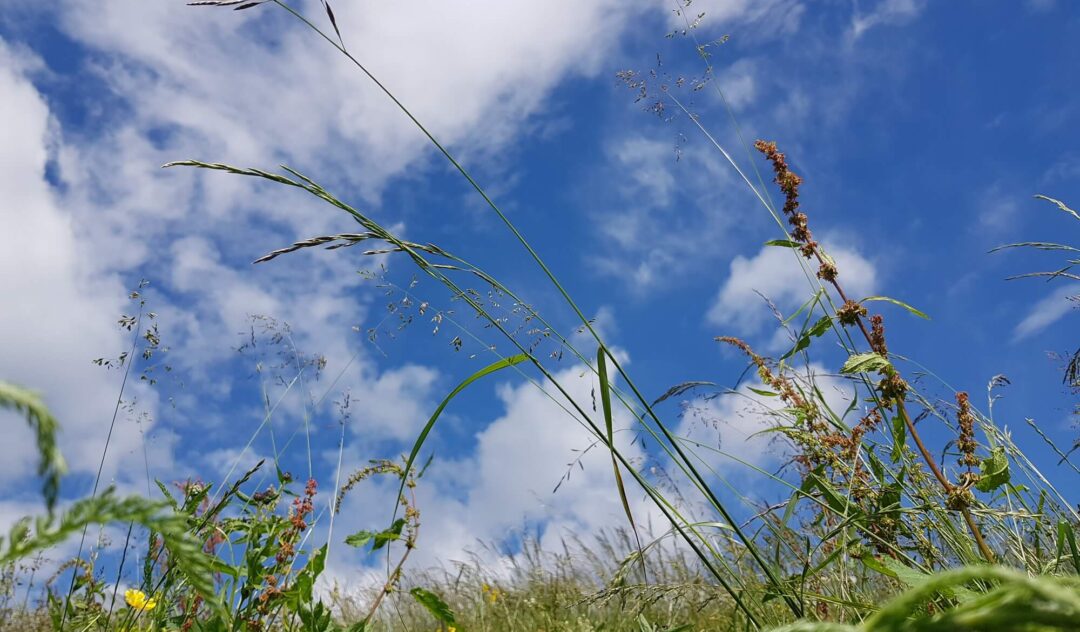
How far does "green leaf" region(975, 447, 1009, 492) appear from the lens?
1754mm

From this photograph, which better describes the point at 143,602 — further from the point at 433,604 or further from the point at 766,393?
the point at 766,393

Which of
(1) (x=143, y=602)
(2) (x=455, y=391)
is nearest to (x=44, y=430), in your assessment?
(2) (x=455, y=391)

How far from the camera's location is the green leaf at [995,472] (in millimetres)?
1754

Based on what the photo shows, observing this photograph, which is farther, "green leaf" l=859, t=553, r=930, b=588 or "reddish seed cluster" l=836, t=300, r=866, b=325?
"reddish seed cluster" l=836, t=300, r=866, b=325

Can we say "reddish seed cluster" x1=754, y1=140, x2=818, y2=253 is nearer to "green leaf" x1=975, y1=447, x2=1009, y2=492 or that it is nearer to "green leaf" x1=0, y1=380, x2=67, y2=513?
"green leaf" x1=975, y1=447, x2=1009, y2=492

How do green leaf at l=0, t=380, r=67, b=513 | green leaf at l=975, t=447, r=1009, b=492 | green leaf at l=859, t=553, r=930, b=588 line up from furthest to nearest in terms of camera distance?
green leaf at l=975, t=447, r=1009, b=492 < green leaf at l=859, t=553, r=930, b=588 < green leaf at l=0, t=380, r=67, b=513

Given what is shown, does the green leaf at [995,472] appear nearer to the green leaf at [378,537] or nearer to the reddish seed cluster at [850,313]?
the reddish seed cluster at [850,313]

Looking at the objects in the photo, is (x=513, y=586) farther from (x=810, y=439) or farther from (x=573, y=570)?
(x=810, y=439)

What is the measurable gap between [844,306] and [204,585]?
5.25 ft

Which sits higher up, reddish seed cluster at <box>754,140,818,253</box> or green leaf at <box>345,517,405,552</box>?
reddish seed cluster at <box>754,140,818,253</box>

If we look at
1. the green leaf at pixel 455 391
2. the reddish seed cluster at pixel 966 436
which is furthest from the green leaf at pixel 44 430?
the reddish seed cluster at pixel 966 436

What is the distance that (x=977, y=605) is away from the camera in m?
0.44

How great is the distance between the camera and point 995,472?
1.76 m

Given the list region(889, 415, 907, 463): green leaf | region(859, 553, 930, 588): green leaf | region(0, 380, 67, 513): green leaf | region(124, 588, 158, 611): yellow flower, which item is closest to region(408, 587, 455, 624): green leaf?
region(124, 588, 158, 611): yellow flower
